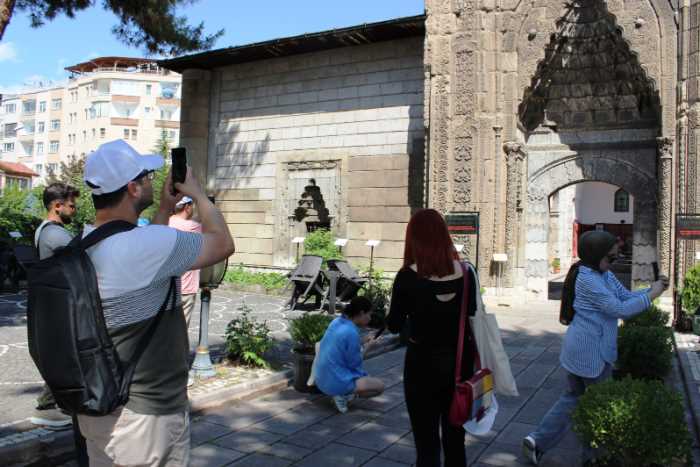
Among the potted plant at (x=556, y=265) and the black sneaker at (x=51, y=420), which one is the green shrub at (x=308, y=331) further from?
the potted plant at (x=556, y=265)

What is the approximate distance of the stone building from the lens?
40.7ft

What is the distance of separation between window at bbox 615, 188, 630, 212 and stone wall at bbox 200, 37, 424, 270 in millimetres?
22635

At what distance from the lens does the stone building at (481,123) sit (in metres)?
12.4

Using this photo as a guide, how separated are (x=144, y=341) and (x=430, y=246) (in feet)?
5.37

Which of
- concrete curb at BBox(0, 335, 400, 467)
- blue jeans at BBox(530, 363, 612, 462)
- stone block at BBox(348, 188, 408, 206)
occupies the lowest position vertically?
concrete curb at BBox(0, 335, 400, 467)

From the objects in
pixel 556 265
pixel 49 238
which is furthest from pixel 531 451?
→ pixel 556 265

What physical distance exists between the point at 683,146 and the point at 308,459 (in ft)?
35.2

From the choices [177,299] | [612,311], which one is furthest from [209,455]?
[612,311]

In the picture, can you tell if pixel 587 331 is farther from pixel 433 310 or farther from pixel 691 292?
pixel 691 292

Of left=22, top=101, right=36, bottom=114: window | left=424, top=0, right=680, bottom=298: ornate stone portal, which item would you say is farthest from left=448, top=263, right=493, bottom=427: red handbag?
left=22, top=101, right=36, bottom=114: window

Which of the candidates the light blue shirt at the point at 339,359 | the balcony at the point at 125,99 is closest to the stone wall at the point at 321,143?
the light blue shirt at the point at 339,359

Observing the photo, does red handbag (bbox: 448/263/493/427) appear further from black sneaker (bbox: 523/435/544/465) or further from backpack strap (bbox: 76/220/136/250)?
backpack strap (bbox: 76/220/136/250)

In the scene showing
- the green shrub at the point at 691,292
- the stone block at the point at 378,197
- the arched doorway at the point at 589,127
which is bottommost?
the green shrub at the point at 691,292

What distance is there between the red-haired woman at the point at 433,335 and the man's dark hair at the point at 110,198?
162 centimetres
